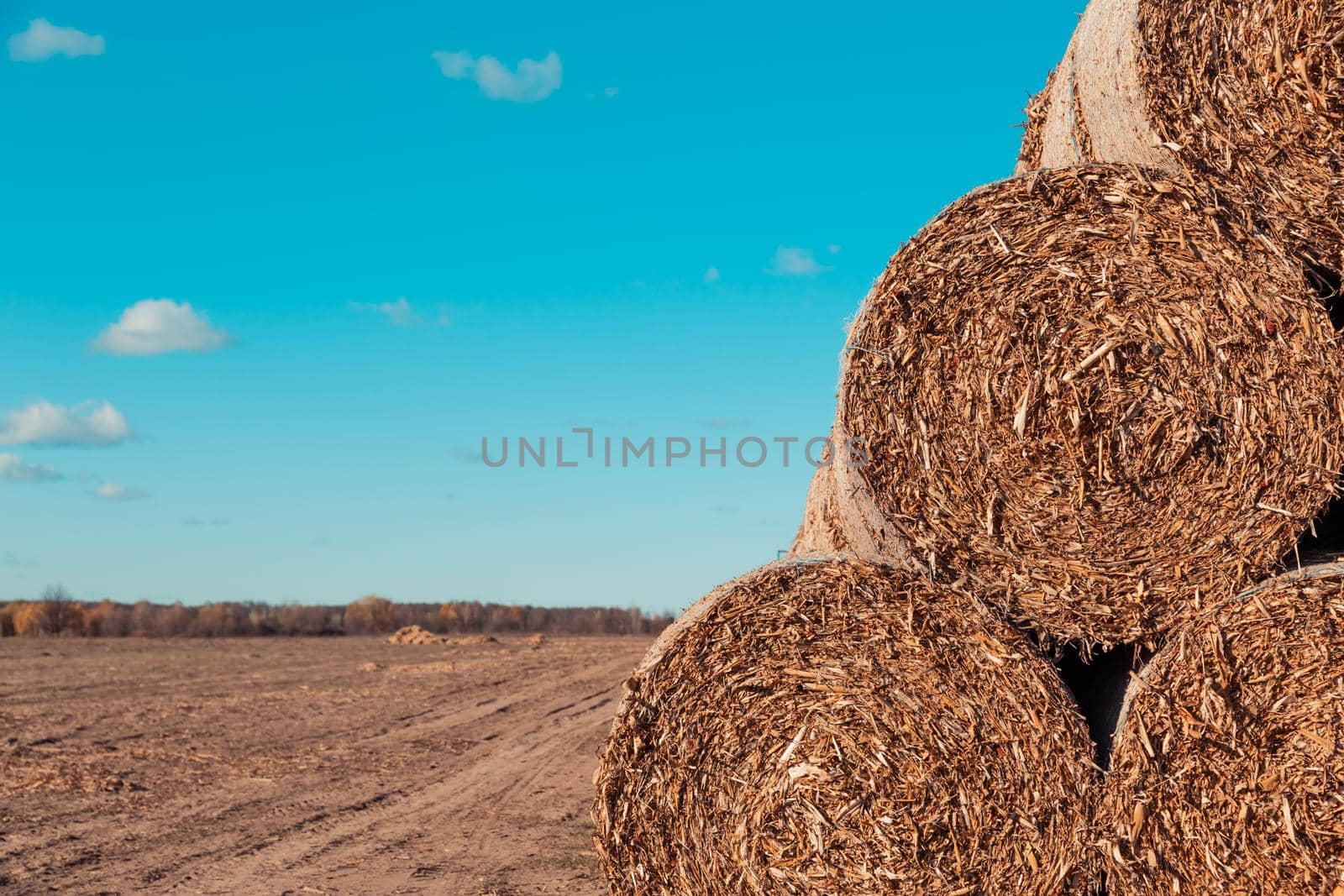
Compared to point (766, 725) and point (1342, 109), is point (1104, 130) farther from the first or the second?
point (766, 725)

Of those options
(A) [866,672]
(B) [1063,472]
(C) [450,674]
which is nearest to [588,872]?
(A) [866,672]

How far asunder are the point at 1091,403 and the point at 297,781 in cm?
633

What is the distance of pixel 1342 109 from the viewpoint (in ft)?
12.6

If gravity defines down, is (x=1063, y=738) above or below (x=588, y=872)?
above

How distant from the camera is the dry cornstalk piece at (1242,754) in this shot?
3.41 m

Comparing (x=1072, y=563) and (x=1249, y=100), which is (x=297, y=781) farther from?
(x=1249, y=100)

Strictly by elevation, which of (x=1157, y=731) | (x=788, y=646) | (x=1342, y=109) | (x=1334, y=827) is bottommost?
(x=1334, y=827)

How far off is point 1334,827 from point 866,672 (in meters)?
1.45

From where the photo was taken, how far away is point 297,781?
26.1 feet

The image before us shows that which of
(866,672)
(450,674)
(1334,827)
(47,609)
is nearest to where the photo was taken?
(1334,827)

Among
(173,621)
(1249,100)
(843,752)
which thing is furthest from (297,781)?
(173,621)

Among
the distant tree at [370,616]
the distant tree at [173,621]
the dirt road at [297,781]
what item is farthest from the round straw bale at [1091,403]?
the distant tree at [370,616]

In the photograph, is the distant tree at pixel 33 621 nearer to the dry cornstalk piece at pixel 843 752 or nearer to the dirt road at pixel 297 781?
the dirt road at pixel 297 781

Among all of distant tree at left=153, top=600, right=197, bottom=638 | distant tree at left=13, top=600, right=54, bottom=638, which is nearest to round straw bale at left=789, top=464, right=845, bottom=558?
distant tree at left=13, top=600, right=54, bottom=638
